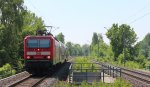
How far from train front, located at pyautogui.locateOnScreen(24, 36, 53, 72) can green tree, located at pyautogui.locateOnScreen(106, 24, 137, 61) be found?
72.0m

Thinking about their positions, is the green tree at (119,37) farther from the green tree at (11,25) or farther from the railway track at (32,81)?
the railway track at (32,81)

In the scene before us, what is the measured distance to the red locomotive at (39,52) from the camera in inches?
1377

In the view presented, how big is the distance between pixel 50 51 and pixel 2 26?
52.0 ft

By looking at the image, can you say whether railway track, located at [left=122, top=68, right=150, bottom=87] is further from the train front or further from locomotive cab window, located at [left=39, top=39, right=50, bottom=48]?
locomotive cab window, located at [left=39, top=39, right=50, bottom=48]

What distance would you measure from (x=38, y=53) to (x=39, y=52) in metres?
0.12

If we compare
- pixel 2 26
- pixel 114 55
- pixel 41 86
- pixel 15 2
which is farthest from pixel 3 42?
pixel 114 55

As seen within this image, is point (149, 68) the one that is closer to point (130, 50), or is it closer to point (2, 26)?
point (2, 26)

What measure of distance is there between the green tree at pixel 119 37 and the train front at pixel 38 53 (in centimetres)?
7202

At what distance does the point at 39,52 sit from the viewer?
35.4m

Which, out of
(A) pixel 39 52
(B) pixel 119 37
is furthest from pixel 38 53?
(B) pixel 119 37

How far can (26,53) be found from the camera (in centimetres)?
3541

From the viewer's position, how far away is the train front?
115 feet

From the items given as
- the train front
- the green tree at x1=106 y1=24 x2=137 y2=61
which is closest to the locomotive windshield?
the train front

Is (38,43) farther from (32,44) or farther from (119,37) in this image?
(119,37)
